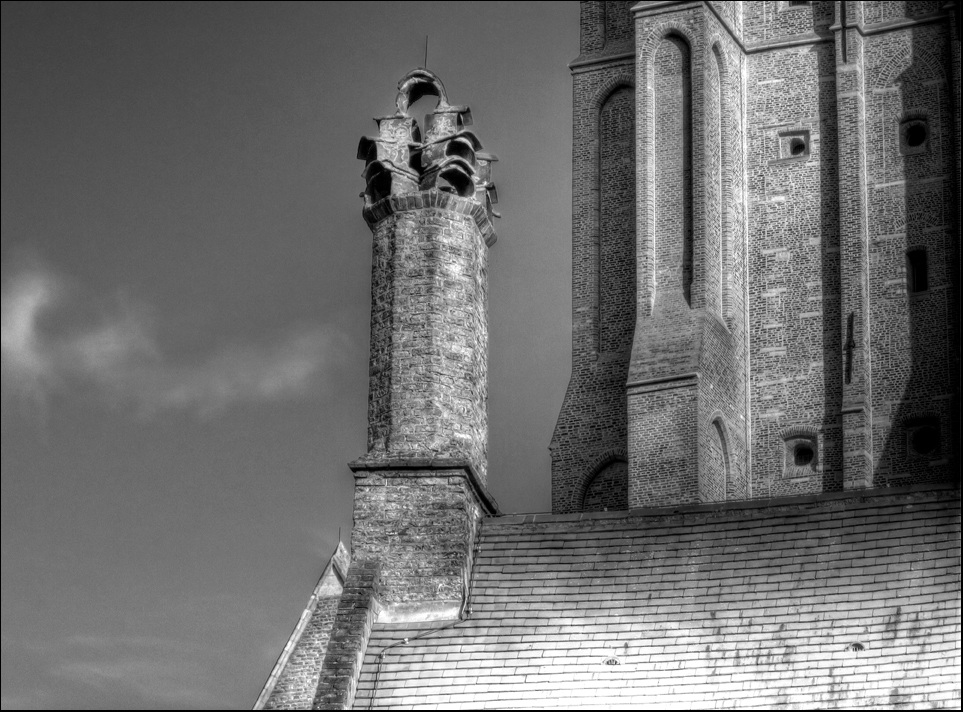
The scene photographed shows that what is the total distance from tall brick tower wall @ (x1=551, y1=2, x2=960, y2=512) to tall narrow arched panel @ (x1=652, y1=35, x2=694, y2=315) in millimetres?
34

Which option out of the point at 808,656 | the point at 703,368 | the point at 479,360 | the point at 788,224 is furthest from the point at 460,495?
the point at 788,224

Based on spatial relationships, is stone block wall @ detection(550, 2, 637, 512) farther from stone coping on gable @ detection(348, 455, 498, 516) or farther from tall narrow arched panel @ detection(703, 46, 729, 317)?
stone coping on gable @ detection(348, 455, 498, 516)

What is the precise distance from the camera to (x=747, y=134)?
143 ft

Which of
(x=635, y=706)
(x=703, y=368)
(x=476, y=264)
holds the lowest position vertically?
(x=635, y=706)

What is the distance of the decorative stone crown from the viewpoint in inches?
1141

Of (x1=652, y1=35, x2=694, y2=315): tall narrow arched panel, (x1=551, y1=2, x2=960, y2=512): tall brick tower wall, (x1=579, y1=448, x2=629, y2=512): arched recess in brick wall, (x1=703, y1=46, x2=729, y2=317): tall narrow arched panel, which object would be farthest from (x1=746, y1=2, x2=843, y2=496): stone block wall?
(x1=579, y1=448, x2=629, y2=512): arched recess in brick wall

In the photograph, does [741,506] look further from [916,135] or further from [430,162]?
[916,135]

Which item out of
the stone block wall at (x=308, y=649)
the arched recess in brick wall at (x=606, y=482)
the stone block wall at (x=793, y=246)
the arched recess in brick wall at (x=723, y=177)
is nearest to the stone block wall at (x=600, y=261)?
the arched recess in brick wall at (x=606, y=482)

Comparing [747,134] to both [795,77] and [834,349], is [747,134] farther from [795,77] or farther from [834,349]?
[834,349]

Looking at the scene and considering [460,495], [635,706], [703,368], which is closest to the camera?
[635,706]

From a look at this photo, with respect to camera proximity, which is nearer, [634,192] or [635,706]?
[635,706]

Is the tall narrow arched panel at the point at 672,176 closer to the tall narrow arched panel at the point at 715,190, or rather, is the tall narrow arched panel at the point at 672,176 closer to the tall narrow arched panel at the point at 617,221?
the tall narrow arched panel at the point at 715,190

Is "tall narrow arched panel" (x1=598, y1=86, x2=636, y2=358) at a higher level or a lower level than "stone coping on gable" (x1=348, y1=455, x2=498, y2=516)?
higher

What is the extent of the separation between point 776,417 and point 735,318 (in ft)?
5.33
